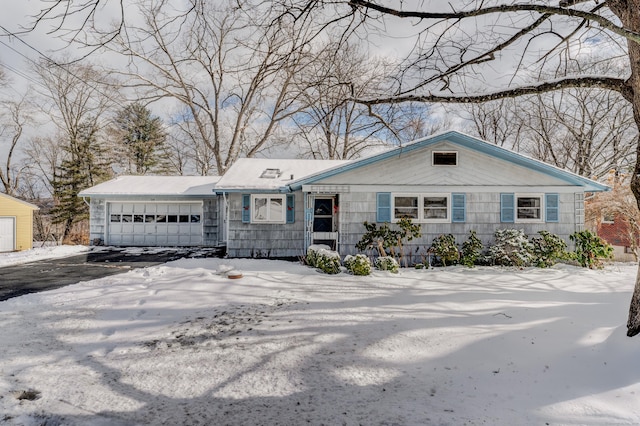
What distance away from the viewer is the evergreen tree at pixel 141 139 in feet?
87.9

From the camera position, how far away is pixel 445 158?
32.8ft

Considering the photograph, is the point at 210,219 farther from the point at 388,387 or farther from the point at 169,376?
the point at 388,387

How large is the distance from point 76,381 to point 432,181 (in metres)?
9.53

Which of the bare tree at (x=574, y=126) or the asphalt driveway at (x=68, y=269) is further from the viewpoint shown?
the bare tree at (x=574, y=126)

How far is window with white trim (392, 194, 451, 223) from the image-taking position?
1002 centimetres

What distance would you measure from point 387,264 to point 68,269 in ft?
29.9

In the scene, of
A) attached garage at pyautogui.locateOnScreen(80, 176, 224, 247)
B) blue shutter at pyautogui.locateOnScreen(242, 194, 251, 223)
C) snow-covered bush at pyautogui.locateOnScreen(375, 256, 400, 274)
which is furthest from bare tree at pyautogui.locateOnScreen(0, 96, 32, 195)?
snow-covered bush at pyautogui.locateOnScreen(375, 256, 400, 274)

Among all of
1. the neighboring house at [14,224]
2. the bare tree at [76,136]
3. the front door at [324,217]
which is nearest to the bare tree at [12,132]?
the bare tree at [76,136]

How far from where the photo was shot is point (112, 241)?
14773 mm

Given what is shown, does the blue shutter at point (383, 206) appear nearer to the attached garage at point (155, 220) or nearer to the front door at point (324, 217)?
the front door at point (324, 217)

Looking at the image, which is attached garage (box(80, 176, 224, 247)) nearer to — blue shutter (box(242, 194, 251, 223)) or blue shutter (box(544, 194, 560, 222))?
blue shutter (box(242, 194, 251, 223))

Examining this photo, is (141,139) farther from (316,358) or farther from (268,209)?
(316,358)

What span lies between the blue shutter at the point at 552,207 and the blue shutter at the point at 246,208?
32.6 ft

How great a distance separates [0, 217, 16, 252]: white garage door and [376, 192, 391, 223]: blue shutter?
53.1 feet
